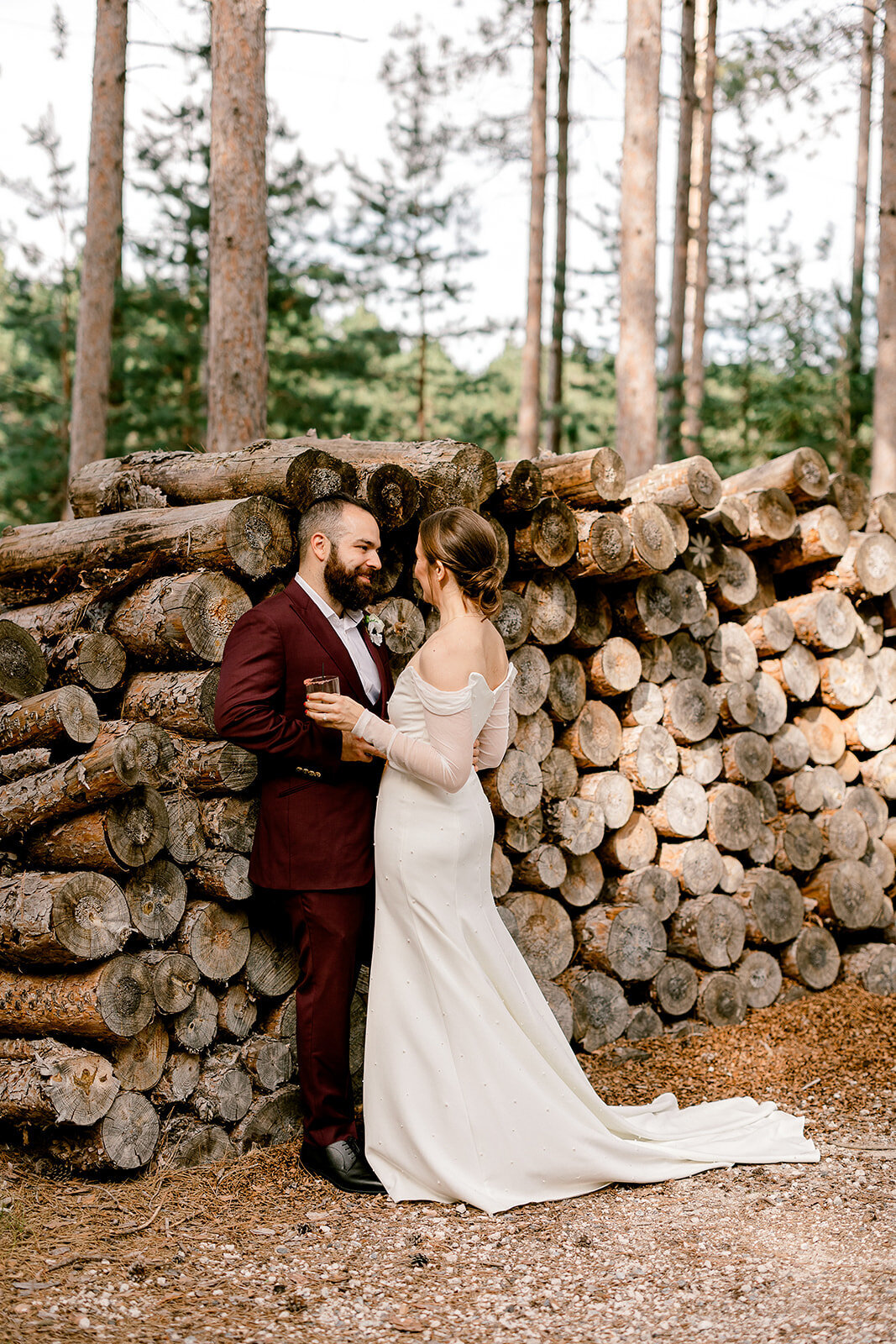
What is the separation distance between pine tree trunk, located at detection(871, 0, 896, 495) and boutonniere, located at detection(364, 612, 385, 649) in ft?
22.5

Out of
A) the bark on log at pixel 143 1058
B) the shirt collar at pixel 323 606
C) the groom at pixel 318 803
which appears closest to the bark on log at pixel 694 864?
the groom at pixel 318 803

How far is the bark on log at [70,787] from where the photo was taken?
12.7ft

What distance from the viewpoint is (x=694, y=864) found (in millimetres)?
5848

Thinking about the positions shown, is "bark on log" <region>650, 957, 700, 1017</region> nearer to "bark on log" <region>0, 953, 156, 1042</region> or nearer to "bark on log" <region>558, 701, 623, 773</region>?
"bark on log" <region>558, 701, 623, 773</region>

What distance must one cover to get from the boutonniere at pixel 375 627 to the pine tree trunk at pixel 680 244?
27.5ft

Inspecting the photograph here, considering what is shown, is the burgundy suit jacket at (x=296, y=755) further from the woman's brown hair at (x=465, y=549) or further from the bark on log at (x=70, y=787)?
the woman's brown hair at (x=465, y=549)

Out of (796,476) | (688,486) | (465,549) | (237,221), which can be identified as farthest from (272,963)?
(237,221)

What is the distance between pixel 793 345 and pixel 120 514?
13.2m

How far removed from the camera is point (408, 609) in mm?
4832

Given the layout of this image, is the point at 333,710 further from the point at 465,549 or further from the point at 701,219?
the point at 701,219

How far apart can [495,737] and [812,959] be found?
2884mm

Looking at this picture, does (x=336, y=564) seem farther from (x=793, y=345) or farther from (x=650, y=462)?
(x=793, y=345)

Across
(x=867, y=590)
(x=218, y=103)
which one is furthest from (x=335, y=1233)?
(x=218, y=103)

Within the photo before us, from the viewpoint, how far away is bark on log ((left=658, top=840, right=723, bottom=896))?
582 centimetres
